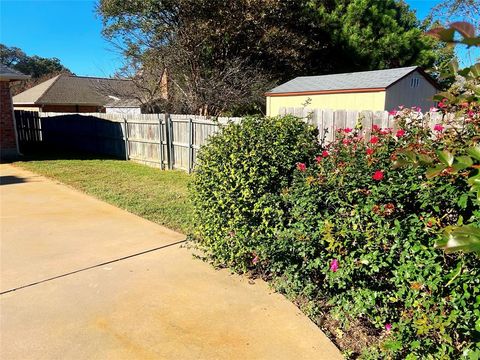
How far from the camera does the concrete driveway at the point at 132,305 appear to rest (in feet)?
9.63

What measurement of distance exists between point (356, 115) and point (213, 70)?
14.7 meters

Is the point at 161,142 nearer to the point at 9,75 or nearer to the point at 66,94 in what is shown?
the point at 9,75

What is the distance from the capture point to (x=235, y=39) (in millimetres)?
18656

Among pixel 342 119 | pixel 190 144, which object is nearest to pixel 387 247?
pixel 342 119

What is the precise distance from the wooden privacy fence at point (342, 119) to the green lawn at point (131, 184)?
2.27 meters

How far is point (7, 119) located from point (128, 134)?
4.56 m

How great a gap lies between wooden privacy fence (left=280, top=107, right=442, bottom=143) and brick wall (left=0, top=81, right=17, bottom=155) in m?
12.5

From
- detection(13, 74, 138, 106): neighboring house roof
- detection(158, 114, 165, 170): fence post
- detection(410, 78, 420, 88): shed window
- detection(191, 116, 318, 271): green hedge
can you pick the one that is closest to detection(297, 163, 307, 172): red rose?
detection(191, 116, 318, 271): green hedge

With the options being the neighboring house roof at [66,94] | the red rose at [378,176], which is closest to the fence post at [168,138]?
the red rose at [378,176]

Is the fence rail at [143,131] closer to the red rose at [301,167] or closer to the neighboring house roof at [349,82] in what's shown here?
the red rose at [301,167]

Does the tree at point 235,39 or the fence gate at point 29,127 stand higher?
the tree at point 235,39

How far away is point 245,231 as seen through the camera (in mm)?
3963

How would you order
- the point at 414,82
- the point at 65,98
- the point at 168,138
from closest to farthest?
the point at 168,138
the point at 414,82
the point at 65,98

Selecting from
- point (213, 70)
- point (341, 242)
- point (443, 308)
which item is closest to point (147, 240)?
point (341, 242)
